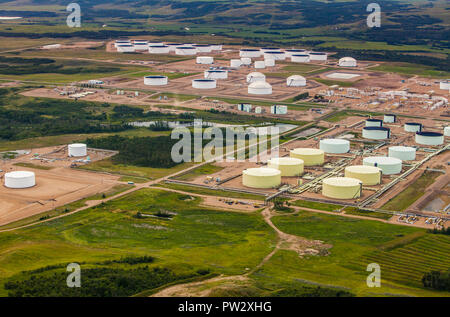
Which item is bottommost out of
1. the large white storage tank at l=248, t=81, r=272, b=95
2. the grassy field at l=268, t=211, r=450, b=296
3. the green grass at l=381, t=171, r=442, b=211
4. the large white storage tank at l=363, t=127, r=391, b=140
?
the grassy field at l=268, t=211, r=450, b=296

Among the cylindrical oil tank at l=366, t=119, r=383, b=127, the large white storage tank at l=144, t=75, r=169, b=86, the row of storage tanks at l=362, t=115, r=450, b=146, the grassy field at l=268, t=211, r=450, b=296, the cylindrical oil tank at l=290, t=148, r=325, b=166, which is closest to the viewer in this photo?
the grassy field at l=268, t=211, r=450, b=296

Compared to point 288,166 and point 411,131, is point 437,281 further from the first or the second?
point 411,131

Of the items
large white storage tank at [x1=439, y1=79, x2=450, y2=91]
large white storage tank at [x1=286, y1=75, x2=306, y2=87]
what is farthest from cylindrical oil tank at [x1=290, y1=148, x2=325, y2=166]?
large white storage tank at [x1=439, y1=79, x2=450, y2=91]

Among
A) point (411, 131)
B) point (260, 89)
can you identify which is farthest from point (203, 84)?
point (411, 131)

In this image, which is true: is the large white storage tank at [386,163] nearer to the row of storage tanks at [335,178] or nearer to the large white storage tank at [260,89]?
the row of storage tanks at [335,178]

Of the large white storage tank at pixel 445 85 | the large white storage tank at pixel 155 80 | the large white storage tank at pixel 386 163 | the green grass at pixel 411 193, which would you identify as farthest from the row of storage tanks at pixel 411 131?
the large white storage tank at pixel 155 80

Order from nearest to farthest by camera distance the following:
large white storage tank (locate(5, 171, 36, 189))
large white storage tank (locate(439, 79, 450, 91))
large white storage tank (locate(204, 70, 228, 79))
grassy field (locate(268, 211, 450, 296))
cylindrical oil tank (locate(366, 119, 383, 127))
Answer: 1. grassy field (locate(268, 211, 450, 296))
2. large white storage tank (locate(5, 171, 36, 189))
3. cylindrical oil tank (locate(366, 119, 383, 127))
4. large white storage tank (locate(439, 79, 450, 91))
5. large white storage tank (locate(204, 70, 228, 79))

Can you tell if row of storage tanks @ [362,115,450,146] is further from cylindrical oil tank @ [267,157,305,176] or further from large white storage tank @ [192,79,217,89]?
large white storage tank @ [192,79,217,89]
